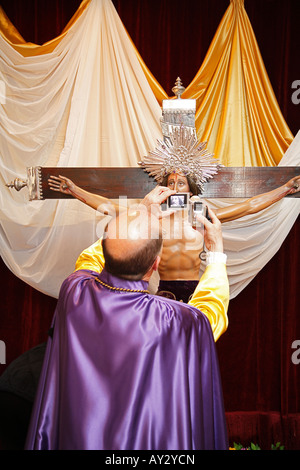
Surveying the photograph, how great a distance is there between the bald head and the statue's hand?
3.38 feet

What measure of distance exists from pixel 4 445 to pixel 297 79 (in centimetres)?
307

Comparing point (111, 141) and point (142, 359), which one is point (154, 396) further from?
point (111, 141)

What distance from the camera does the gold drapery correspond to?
3051 millimetres

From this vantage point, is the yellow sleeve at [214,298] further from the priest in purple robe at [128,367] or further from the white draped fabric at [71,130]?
the white draped fabric at [71,130]

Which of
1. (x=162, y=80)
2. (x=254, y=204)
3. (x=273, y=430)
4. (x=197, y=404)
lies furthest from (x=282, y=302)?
(x=197, y=404)

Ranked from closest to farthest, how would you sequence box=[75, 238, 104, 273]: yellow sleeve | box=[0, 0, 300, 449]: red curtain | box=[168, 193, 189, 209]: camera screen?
box=[75, 238, 104, 273]: yellow sleeve → box=[168, 193, 189, 209]: camera screen → box=[0, 0, 300, 449]: red curtain

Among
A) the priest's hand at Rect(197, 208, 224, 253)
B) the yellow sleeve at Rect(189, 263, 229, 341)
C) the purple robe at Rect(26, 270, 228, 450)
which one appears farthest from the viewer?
the priest's hand at Rect(197, 208, 224, 253)

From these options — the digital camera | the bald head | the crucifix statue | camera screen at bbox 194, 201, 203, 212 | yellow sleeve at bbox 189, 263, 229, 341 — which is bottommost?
yellow sleeve at bbox 189, 263, 229, 341

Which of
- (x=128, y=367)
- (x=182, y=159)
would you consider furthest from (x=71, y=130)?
(x=128, y=367)

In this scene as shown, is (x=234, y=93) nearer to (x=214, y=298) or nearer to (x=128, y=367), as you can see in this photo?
(x=214, y=298)

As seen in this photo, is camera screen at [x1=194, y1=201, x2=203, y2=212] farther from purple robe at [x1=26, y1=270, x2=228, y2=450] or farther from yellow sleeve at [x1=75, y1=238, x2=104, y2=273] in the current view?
purple robe at [x1=26, y1=270, x2=228, y2=450]

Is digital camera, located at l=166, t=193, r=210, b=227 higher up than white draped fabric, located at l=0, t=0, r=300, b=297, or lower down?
lower down

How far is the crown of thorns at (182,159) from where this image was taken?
2273 millimetres

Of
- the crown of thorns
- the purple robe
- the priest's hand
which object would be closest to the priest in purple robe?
the purple robe
